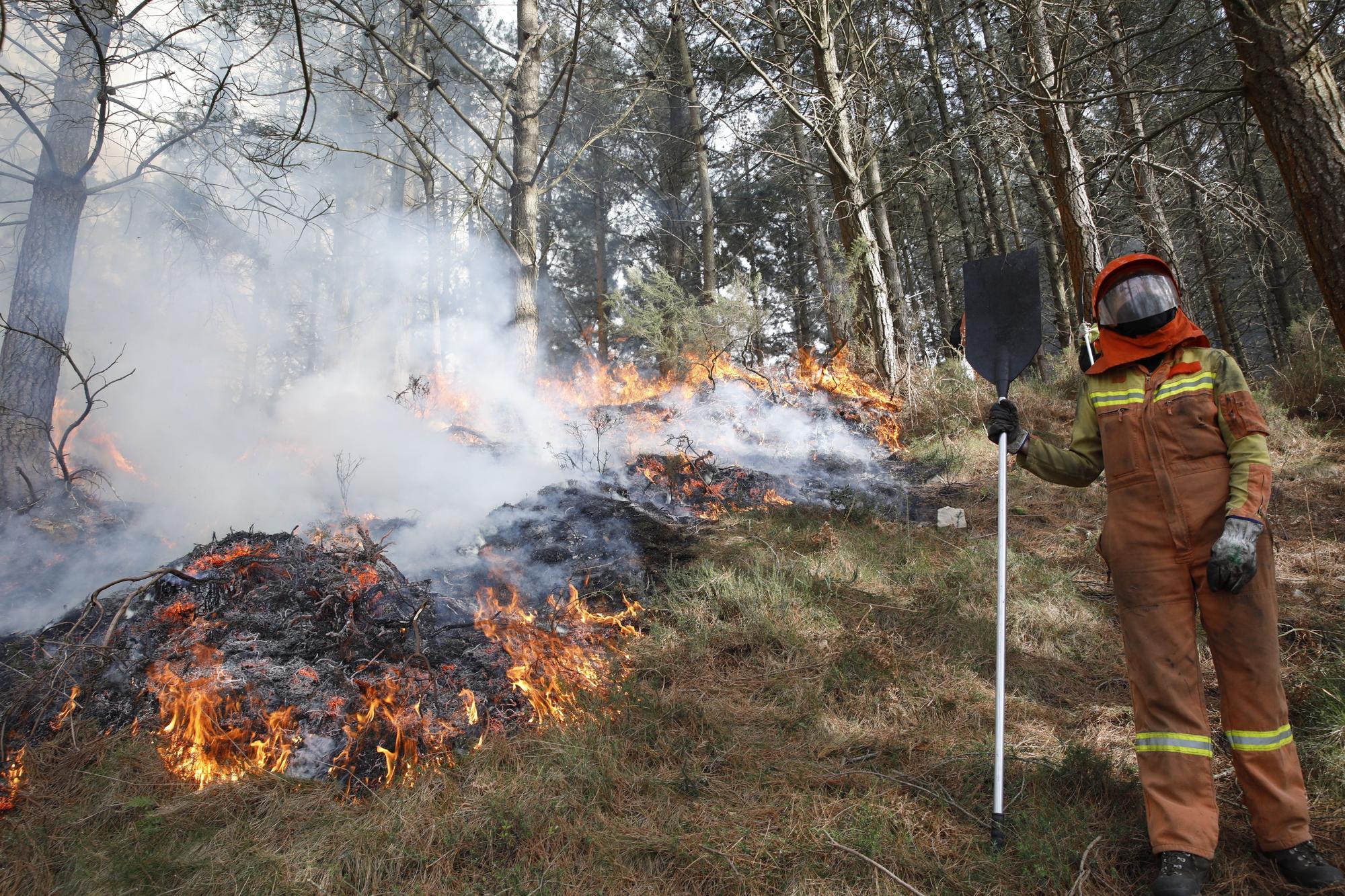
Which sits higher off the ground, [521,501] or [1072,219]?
[1072,219]

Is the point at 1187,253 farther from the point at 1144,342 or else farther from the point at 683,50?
the point at 1144,342

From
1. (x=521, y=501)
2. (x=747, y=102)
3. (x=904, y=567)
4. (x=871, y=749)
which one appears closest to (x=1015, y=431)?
(x=871, y=749)

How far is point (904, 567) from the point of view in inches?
207

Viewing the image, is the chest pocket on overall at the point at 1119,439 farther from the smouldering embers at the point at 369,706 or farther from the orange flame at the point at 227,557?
the orange flame at the point at 227,557

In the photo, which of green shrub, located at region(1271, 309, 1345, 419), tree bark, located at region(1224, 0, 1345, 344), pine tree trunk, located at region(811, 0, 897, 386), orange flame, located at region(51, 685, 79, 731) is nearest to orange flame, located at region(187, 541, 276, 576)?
orange flame, located at region(51, 685, 79, 731)

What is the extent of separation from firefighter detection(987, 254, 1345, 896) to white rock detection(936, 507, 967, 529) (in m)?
3.49

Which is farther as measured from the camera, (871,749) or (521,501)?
(521,501)

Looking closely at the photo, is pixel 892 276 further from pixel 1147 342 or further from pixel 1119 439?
pixel 1119 439

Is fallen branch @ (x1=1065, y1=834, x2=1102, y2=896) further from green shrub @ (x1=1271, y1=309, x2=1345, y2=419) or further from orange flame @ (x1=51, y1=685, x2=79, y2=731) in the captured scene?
green shrub @ (x1=1271, y1=309, x2=1345, y2=419)

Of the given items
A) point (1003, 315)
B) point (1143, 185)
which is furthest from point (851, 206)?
point (1003, 315)

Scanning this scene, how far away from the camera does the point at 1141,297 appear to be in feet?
8.68

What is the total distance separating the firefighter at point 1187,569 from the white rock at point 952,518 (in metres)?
3.49

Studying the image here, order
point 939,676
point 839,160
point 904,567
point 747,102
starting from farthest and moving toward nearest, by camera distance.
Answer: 1. point 747,102
2. point 839,160
3. point 904,567
4. point 939,676

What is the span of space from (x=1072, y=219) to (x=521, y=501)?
661 centimetres
